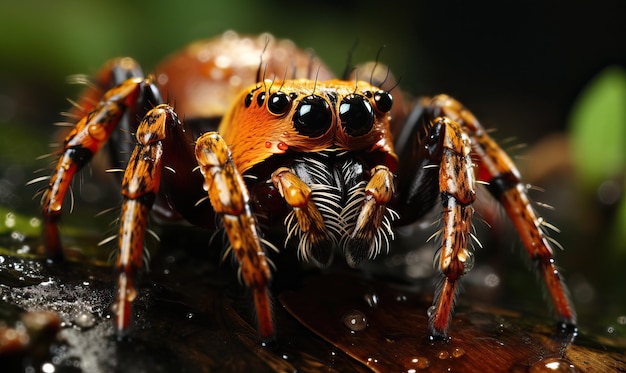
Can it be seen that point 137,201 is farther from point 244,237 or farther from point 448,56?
point 448,56

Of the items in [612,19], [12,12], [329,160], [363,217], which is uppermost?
[612,19]

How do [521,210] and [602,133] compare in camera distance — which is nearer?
[521,210]

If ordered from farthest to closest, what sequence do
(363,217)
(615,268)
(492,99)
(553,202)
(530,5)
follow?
(492,99) → (530,5) → (553,202) → (615,268) → (363,217)

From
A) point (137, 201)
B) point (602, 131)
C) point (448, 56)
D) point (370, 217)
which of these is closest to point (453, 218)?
point (370, 217)

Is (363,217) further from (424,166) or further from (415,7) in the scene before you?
(415,7)

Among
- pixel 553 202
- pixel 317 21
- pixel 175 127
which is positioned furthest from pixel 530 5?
pixel 175 127

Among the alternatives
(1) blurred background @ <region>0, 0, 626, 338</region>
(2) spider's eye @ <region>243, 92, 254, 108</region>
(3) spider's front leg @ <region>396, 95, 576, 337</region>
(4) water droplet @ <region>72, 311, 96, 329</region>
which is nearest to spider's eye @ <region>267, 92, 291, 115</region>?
(2) spider's eye @ <region>243, 92, 254, 108</region>

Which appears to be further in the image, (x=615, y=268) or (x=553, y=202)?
(x=553, y=202)
